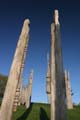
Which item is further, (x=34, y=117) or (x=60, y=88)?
(x=34, y=117)

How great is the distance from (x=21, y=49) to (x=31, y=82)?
17.2 m

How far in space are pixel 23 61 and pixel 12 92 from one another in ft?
4.57

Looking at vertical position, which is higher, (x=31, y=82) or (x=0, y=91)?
(x=0, y=91)

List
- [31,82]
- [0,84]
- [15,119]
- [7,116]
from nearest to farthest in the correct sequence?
[7,116] < [15,119] < [31,82] < [0,84]

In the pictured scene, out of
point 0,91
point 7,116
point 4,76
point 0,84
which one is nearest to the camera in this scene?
point 7,116

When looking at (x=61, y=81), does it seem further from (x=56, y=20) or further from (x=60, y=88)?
(x=56, y=20)

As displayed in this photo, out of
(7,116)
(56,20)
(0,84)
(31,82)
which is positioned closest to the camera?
(7,116)

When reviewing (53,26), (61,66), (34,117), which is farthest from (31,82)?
(61,66)

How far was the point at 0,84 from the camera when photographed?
5919cm

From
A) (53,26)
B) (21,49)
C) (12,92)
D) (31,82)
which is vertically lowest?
(12,92)

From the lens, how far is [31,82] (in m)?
25.1

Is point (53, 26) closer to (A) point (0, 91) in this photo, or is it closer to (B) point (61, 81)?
(B) point (61, 81)

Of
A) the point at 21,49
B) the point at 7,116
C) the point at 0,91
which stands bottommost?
the point at 7,116

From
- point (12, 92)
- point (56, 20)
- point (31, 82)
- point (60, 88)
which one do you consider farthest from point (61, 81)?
point (31, 82)
